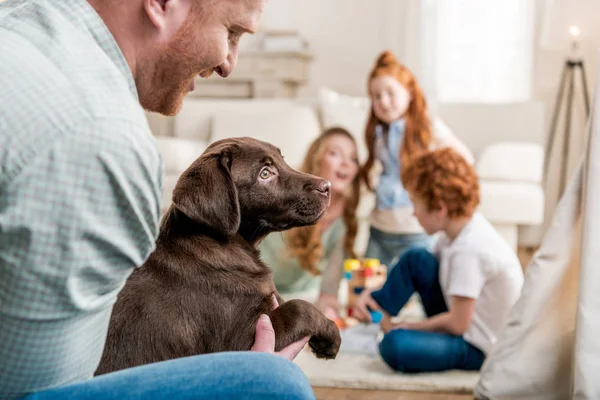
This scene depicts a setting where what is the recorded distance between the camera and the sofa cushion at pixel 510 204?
4441mm

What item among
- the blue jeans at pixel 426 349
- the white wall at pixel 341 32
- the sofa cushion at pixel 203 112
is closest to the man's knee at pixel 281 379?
the blue jeans at pixel 426 349

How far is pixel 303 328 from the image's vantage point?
133 centimetres

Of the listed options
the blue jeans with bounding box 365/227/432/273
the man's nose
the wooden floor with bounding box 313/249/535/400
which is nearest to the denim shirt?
the blue jeans with bounding box 365/227/432/273

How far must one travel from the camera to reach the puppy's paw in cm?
138

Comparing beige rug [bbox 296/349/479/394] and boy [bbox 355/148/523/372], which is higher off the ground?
boy [bbox 355/148/523/372]

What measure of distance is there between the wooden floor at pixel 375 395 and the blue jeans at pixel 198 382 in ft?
4.55

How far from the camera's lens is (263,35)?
6559 mm

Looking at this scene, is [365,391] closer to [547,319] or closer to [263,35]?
[547,319]

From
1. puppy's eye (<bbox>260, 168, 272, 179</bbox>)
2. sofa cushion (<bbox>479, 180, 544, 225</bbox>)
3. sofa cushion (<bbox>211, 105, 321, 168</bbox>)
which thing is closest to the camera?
puppy's eye (<bbox>260, 168, 272, 179</bbox>)

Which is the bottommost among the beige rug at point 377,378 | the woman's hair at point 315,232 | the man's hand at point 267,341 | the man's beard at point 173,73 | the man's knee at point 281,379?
the beige rug at point 377,378

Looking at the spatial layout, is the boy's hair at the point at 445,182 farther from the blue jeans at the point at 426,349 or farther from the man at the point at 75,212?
the man at the point at 75,212

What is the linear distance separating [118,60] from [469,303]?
5.82 ft

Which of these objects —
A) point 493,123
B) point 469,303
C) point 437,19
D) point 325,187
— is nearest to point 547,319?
point 469,303

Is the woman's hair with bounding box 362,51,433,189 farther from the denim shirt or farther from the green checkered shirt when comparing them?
the green checkered shirt
